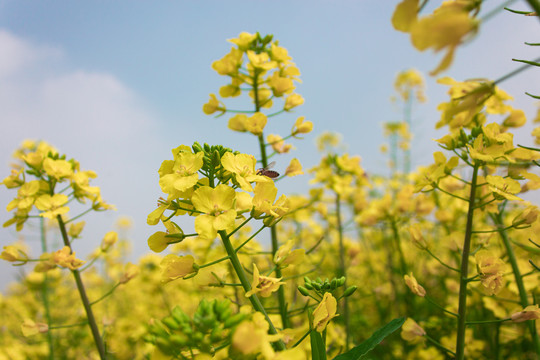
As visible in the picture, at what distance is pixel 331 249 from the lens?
3.56m

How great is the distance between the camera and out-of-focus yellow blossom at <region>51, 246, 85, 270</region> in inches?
60.3

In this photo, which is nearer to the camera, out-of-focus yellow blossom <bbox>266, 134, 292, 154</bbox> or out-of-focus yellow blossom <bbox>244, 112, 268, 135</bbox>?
out-of-focus yellow blossom <bbox>244, 112, 268, 135</bbox>

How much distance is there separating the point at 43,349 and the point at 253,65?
3857 mm

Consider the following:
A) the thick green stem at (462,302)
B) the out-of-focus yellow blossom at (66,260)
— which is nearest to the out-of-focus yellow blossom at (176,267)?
the out-of-focus yellow blossom at (66,260)

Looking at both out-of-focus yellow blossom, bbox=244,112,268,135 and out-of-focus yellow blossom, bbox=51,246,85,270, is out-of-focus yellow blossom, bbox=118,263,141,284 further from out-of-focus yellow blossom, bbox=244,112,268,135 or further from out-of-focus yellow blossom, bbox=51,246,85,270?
out-of-focus yellow blossom, bbox=244,112,268,135

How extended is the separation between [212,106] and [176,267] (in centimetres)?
117

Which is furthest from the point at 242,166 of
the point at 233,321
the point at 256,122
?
the point at 256,122

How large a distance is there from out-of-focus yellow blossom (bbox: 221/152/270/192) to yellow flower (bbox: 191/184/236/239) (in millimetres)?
64

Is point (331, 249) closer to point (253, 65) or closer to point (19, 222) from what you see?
point (253, 65)

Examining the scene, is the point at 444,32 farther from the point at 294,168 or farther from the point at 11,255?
the point at 11,255

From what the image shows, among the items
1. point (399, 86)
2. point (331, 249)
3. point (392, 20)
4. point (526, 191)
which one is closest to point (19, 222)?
point (392, 20)

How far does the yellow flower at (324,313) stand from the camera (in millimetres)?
948

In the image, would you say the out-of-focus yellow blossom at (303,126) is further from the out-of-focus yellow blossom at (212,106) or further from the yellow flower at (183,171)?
the yellow flower at (183,171)

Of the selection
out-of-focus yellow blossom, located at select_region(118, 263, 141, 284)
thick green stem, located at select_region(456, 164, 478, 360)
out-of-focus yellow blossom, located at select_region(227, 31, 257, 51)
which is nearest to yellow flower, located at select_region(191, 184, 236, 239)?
thick green stem, located at select_region(456, 164, 478, 360)
